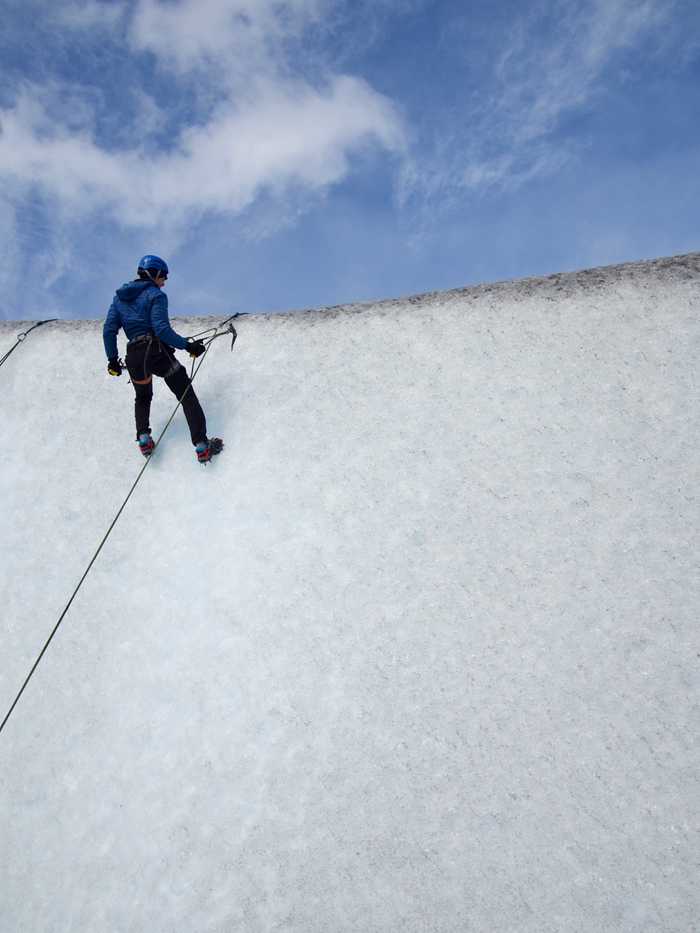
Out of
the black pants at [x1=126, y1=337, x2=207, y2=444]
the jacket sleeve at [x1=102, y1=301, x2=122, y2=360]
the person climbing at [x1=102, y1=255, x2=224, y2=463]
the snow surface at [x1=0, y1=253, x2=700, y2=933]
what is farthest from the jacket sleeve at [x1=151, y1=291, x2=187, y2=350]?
the snow surface at [x1=0, y1=253, x2=700, y2=933]

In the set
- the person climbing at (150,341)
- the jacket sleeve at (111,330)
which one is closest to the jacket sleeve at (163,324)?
the person climbing at (150,341)

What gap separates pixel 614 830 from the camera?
3.04 meters

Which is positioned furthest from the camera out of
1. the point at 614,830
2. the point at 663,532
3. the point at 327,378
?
the point at 327,378

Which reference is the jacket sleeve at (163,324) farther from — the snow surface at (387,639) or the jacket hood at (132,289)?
the snow surface at (387,639)

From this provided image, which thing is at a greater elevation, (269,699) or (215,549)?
(215,549)

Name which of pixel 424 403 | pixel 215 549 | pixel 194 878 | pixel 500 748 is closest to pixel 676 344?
pixel 424 403

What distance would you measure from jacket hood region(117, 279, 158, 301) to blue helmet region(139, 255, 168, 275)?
0.11 m

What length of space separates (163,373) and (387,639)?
8.57ft

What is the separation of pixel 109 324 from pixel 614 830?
4690 mm

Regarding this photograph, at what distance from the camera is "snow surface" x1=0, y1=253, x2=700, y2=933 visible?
3.16 m

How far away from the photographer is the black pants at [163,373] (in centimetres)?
445

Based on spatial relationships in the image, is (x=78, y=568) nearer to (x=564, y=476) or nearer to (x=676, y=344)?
(x=564, y=476)

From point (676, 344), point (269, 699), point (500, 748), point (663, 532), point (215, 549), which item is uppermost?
point (676, 344)

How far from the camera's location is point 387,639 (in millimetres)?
3764
